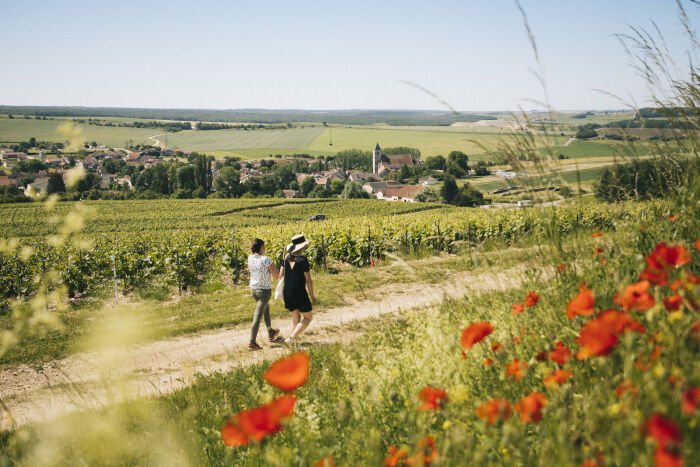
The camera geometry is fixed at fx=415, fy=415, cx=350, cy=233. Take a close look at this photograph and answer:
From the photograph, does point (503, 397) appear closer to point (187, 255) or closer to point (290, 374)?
point (290, 374)

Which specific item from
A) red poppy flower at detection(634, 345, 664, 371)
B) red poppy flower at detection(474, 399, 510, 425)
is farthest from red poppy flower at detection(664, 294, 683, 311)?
Result: red poppy flower at detection(474, 399, 510, 425)

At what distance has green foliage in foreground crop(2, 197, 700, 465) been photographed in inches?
51.1

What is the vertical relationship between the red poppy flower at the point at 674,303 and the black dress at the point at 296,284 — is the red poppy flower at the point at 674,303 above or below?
above

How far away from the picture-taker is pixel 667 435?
0.83m

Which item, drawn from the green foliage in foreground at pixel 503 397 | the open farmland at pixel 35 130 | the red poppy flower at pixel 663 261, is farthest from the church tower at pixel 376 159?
the red poppy flower at pixel 663 261

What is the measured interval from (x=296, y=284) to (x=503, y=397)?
5.58m

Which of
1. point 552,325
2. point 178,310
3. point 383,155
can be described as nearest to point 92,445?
point 552,325

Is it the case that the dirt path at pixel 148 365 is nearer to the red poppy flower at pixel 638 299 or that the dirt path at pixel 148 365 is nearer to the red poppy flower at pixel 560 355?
the red poppy flower at pixel 560 355

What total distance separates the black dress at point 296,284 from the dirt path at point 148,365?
0.77 m

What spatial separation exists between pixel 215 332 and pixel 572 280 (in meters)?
7.87

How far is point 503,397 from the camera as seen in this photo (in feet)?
6.45

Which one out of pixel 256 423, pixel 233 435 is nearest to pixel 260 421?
pixel 256 423

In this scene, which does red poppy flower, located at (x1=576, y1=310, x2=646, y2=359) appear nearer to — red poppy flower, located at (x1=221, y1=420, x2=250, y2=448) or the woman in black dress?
red poppy flower, located at (x1=221, y1=420, x2=250, y2=448)

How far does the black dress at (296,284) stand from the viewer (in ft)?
23.7
